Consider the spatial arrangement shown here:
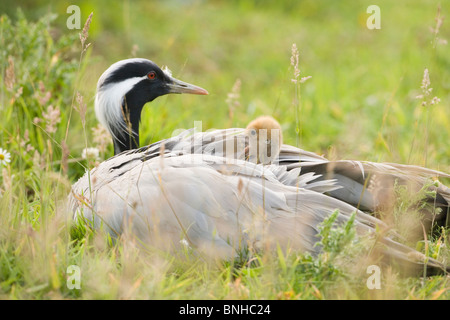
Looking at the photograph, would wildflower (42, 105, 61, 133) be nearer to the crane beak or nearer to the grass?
the grass

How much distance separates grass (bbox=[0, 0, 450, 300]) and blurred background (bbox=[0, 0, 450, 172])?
0.02 metres

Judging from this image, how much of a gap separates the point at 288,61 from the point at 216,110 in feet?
5.42

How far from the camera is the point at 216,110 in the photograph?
6.29 meters

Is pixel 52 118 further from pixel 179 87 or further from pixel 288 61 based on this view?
pixel 288 61

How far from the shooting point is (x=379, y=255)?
2.67m

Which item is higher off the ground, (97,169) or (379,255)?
(97,169)

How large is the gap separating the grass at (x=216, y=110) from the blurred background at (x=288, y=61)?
24 mm

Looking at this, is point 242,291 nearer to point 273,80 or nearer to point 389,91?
point 389,91

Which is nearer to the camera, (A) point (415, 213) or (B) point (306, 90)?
(A) point (415, 213)

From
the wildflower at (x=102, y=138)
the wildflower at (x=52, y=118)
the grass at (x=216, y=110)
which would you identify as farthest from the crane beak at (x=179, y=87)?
the wildflower at (x=52, y=118)

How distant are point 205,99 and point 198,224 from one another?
398 centimetres

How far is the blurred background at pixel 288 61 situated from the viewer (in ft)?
17.0
